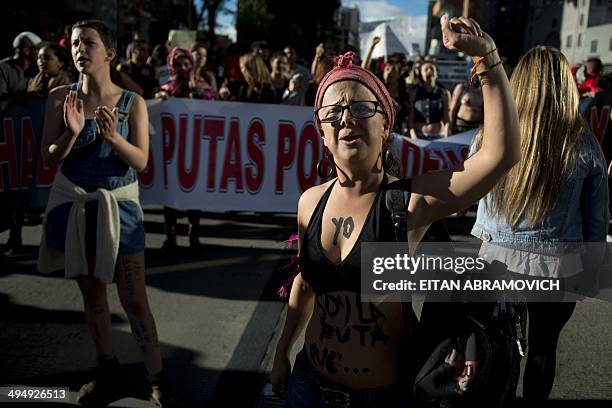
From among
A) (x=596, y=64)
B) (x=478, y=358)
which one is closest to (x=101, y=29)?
(x=478, y=358)

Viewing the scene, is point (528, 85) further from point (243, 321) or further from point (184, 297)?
point (184, 297)

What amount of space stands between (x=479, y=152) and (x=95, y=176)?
7.19 ft

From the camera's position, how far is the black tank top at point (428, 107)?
7691 mm

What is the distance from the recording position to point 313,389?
6.15 ft

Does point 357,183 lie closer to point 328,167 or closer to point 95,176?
point 328,167

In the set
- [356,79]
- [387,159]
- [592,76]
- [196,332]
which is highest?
[592,76]

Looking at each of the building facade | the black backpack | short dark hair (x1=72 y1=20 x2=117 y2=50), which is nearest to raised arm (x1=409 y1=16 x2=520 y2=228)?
the black backpack

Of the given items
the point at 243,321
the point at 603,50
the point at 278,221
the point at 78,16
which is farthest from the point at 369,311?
the point at 603,50

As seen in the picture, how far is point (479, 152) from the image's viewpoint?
1.60 m

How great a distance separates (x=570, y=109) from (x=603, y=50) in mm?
63162

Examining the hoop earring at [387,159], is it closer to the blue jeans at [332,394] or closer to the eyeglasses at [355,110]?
the eyeglasses at [355,110]

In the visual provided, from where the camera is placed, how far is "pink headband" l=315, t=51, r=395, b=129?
1.80 metres

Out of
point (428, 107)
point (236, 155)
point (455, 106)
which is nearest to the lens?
point (236, 155)

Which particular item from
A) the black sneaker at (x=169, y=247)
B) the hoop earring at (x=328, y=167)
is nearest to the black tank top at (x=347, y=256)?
the hoop earring at (x=328, y=167)
